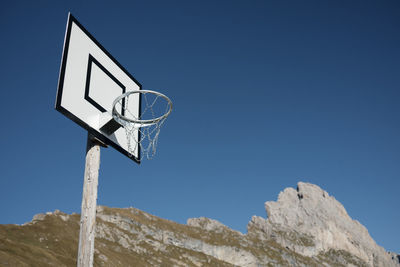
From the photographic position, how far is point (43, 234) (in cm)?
9344

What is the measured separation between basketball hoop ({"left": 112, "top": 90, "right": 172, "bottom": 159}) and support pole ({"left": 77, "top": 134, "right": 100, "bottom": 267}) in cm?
116

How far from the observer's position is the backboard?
8797mm

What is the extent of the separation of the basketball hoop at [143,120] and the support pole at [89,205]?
1162 millimetres

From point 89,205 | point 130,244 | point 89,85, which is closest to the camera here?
point 89,205

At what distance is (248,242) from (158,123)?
199034 mm

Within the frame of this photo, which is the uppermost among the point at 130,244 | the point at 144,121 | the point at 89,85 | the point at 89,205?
the point at 130,244

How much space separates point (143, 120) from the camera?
1077cm

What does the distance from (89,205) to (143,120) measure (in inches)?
118

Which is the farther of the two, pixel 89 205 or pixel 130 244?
pixel 130 244

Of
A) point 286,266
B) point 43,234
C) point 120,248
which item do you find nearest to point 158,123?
point 43,234

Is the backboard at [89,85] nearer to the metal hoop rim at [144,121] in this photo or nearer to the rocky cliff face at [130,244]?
the metal hoop rim at [144,121]

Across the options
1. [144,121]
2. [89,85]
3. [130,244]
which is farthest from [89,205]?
[130,244]

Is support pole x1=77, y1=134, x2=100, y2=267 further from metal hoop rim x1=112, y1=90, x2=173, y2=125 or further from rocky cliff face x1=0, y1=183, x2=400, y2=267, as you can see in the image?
rocky cliff face x1=0, y1=183, x2=400, y2=267

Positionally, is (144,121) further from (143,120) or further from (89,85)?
(89,85)
